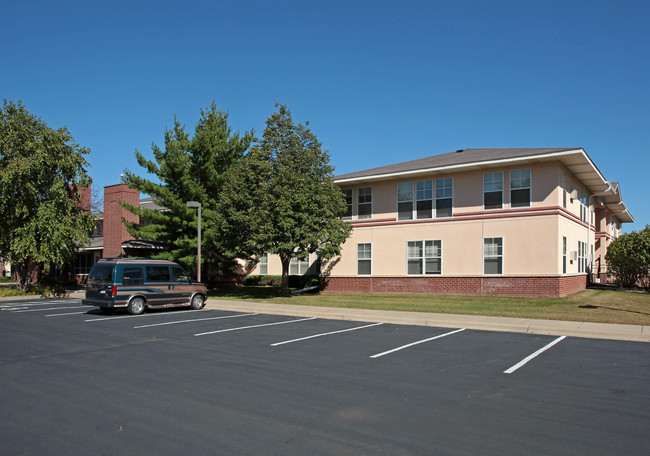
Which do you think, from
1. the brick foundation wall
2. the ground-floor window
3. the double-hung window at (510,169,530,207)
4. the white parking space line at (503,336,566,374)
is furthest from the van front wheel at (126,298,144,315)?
the ground-floor window

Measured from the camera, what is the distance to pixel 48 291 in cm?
2741

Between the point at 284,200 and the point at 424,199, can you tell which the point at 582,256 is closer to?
the point at 424,199

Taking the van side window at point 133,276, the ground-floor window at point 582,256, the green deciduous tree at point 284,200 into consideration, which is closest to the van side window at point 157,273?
the van side window at point 133,276

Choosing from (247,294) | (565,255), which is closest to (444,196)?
(565,255)

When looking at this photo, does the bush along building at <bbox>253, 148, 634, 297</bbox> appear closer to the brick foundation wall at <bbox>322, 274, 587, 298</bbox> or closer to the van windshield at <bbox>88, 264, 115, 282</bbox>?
the brick foundation wall at <bbox>322, 274, 587, 298</bbox>

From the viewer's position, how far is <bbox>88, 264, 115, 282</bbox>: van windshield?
54.4 ft

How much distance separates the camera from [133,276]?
55.9ft

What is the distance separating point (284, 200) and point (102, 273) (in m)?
7.79

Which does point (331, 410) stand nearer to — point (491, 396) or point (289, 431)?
point (289, 431)

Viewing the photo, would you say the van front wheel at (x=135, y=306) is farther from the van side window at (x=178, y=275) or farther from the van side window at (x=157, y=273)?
the van side window at (x=178, y=275)

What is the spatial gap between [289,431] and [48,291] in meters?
26.5

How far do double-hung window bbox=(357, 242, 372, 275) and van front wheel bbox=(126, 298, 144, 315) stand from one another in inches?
527

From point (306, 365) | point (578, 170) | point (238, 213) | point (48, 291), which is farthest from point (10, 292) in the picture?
point (578, 170)

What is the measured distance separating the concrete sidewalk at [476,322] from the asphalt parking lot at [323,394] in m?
0.83
